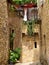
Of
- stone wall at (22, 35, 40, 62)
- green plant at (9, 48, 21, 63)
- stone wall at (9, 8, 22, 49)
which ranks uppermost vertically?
stone wall at (9, 8, 22, 49)

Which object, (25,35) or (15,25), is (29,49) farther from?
(15,25)

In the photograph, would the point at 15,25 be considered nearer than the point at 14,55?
No

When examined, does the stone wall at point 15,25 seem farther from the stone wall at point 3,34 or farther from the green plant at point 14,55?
the stone wall at point 3,34

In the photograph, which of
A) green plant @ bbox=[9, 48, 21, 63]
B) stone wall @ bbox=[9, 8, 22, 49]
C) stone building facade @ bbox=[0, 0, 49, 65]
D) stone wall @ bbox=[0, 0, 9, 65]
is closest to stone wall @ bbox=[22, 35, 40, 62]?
stone building facade @ bbox=[0, 0, 49, 65]

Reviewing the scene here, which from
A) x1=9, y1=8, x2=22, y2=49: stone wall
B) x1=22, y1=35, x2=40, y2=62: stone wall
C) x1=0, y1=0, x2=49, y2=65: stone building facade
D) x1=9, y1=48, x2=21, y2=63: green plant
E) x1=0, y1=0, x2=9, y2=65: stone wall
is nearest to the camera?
x1=0, y1=0, x2=9, y2=65: stone wall

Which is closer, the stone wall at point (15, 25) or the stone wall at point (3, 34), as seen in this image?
the stone wall at point (3, 34)

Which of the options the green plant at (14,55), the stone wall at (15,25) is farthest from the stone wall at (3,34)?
the stone wall at (15,25)

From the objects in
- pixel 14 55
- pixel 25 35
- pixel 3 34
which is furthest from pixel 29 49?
pixel 3 34

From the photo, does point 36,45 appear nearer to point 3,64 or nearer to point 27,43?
point 27,43

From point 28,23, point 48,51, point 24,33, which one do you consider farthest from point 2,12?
point 24,33

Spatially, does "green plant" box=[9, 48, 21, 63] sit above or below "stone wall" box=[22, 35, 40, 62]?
above

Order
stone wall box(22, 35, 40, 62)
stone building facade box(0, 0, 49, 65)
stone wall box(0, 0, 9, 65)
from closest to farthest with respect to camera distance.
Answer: stone wall box(0, 0, 9, 65), stone building facade box(0, 0, 49, 65), stone wall box(22, 35, 40, 62)

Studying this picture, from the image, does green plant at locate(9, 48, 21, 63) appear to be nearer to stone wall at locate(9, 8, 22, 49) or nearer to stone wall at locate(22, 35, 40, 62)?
stone wall at locate(9, 8, 22, 49)

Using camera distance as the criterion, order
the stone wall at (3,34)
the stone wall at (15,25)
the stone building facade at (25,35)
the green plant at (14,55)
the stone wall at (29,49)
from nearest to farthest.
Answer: the stone wall at (3,34)
the stone building facade at (25,35)
the green plant at (14,55)
the stone wall at (15,25)
the stone wall at (29,49)
